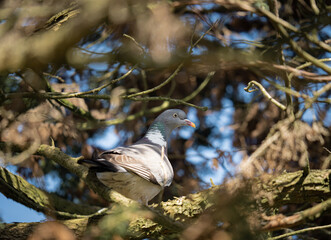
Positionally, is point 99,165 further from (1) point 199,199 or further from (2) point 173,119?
(2) point 173,119

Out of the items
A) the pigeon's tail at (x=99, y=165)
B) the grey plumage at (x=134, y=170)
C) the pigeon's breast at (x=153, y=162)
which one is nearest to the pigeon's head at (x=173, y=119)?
the grey plumage at (x=134, y=170)

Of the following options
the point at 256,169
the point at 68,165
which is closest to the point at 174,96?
the point at 68,165

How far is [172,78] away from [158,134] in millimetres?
1282

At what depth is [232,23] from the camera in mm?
4461

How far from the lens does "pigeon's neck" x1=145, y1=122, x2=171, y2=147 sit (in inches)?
171

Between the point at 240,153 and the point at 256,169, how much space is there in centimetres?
49

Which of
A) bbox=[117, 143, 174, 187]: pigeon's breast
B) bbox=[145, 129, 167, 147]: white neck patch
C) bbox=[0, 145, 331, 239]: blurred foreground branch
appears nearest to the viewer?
bbox=[0, 145, 331, 239]: blurred foreground branch

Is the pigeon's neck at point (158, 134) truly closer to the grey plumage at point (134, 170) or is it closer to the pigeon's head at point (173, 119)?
the pigeon's head at point (173, 119)

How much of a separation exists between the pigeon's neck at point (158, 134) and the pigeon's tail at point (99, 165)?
3.81ft

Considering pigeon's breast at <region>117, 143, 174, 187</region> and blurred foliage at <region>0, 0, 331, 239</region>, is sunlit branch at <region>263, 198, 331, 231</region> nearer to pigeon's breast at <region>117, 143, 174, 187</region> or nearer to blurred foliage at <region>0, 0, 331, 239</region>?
blurred foliage at <region>0, 0, 331, 239</region>

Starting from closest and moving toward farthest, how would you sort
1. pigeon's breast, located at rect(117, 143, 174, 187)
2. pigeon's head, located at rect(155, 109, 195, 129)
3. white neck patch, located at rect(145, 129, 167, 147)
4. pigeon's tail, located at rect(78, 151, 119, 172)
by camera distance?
pigeon's tail, located at rect(78, 151, 119, 172) < pigeon's breast, located at rect(117, 143, 174, 187) < white neck patch, located at rect(145, 129, 167, 147) < pigeon's head, located at rect(155, 109, 195, 129)

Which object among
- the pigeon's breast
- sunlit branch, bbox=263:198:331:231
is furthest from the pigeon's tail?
sunlit branch, bbox=263:198:331:231

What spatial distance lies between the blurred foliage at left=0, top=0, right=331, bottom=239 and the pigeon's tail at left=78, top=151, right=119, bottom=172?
47 cm

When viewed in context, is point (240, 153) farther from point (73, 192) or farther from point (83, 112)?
point (73, 192)
